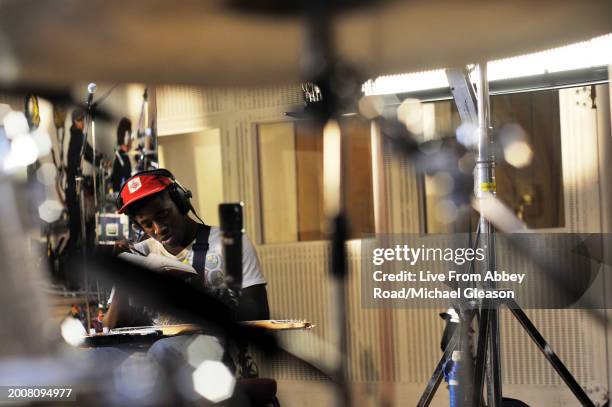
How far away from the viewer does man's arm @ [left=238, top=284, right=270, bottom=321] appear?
167cm

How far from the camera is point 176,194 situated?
194 centimetres

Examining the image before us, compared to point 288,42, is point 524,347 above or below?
below

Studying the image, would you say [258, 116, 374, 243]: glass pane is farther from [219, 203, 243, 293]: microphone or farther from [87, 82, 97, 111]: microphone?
[87, 82, 97, 111]: microphone

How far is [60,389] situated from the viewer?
0.84 meters

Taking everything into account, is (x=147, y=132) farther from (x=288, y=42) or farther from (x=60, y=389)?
(x=60, y=389)

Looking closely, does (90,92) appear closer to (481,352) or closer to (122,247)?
(122,247)

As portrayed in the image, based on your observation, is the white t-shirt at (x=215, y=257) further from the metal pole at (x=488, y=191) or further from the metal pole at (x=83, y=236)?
the metal pole at (x=488, y=191)

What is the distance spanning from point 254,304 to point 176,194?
0.35 metres

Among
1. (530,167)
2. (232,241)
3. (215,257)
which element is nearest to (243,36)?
(232,241)

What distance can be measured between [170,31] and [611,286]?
1323 millimetres

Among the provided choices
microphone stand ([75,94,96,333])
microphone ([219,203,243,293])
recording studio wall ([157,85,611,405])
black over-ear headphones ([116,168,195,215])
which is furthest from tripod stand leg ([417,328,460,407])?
microphone stand ([75,94,96,333])

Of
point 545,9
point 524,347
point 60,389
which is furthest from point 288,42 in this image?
point 524,347

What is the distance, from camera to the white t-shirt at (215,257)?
1.75 meters

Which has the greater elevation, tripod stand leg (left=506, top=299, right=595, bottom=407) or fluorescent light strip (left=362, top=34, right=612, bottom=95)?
fluorescent light strip (left=362, top=34, right=612, bottom=95)
